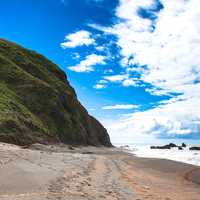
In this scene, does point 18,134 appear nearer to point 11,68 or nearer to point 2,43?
point 11,68

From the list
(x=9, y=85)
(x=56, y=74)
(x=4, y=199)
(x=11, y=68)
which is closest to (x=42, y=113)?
(x=9, y=85)

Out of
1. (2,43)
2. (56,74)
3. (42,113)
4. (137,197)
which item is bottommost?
(137,197)

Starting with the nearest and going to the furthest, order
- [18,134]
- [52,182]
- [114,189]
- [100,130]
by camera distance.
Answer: [52,182]
[114,189]
[18,134]
[100,130]

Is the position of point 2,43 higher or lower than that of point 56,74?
higher

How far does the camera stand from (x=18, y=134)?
119 ft

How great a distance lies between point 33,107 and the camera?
5612 centimetres

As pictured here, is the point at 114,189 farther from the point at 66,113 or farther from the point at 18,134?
the point at 66,113

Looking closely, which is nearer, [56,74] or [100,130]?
[56,74]

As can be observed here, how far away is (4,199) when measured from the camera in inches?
342

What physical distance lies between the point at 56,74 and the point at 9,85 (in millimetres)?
28659

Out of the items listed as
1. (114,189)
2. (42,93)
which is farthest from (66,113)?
(114,189)

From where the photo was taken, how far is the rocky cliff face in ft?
127

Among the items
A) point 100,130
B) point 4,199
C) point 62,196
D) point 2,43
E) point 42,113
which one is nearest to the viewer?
point 4,199

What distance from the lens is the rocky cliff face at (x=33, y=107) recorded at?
38625 mm
